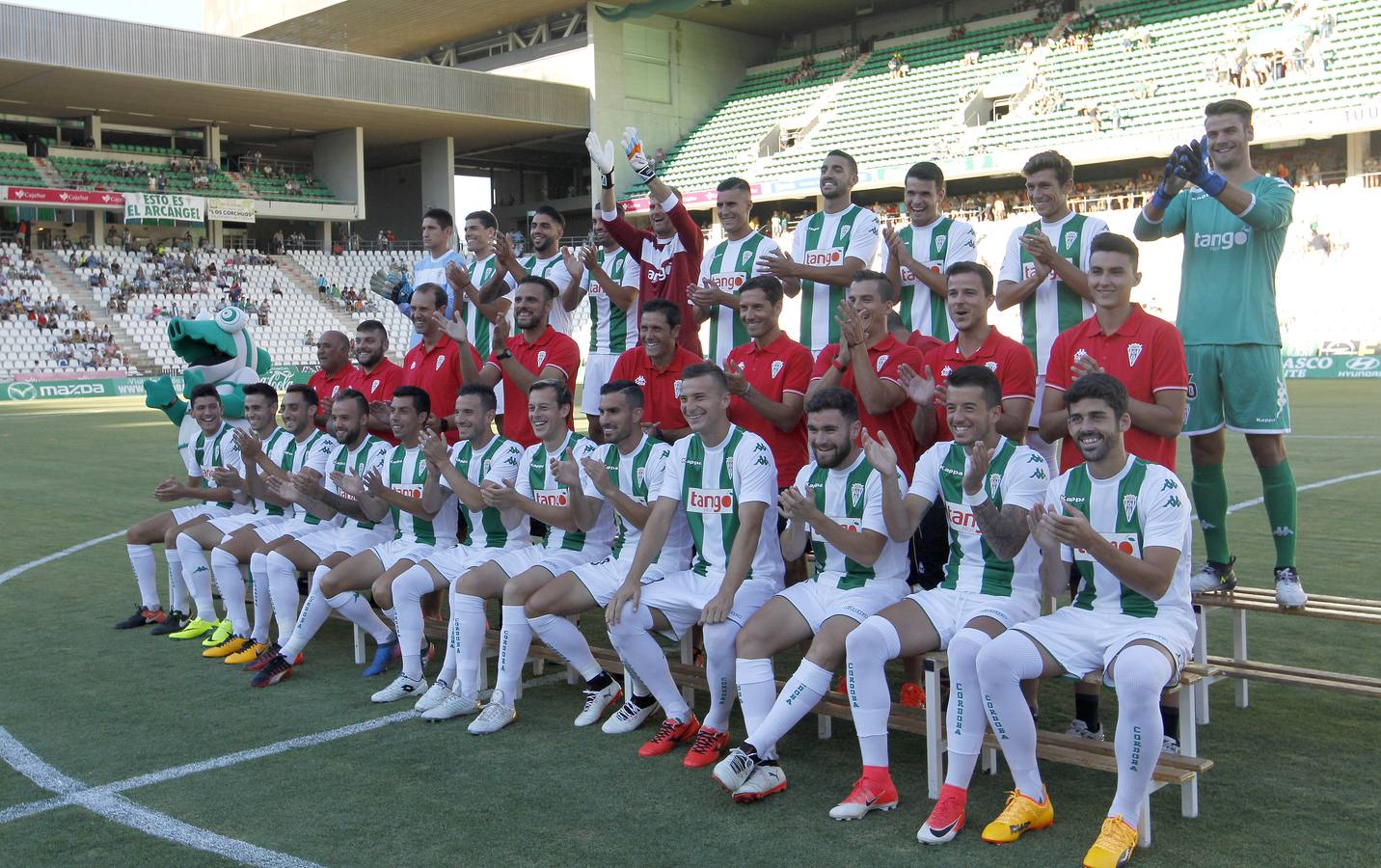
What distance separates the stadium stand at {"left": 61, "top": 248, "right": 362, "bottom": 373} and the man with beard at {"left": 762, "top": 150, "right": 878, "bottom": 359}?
31455 millimetres

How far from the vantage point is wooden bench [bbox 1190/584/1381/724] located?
5008 mm

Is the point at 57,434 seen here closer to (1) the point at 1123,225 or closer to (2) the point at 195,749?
(2) the point at 195,749

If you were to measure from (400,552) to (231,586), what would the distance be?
1372 mm

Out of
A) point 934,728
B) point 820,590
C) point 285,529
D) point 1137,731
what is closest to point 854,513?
point 820,590

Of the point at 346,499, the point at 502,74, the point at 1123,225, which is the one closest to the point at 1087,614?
the point at 346,499

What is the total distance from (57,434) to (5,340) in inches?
602

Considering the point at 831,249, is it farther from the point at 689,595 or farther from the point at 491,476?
the point at 689,595

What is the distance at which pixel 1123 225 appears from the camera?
31.3 m

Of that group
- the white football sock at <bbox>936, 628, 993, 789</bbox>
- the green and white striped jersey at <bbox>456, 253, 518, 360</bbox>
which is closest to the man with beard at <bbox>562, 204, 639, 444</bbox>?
the green and white striped jersey at <bbox>456, 253, 518, 360</bbox>

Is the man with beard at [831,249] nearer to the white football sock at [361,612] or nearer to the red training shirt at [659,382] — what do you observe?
the red training shirt at [659,382]

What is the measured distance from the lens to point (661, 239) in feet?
26.2

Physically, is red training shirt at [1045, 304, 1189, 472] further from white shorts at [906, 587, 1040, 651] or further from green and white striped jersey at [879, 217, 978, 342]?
green and white striped jersey at [879, 217, 978, 342]

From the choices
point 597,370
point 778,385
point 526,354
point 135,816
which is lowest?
point 135,816

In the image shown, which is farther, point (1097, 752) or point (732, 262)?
point (732, 262)
